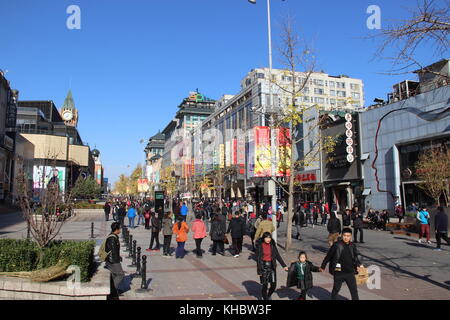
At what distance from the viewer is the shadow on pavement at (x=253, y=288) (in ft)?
27.2

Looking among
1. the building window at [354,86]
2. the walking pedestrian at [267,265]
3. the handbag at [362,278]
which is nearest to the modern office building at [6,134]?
the walking pedestrian at [267,265]

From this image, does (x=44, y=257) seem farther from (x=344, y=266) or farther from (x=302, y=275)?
(x=344, y=266)

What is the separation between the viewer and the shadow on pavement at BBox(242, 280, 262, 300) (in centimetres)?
828

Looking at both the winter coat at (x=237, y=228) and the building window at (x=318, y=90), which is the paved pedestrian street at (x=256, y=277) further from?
the building window at (x=318, y=90)

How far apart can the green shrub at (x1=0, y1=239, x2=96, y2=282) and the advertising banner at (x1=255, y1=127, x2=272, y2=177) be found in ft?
30.9

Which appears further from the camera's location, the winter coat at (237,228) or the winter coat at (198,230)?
the winter coat at (237,228)

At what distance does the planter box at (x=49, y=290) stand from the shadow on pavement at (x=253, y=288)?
3.21 metres

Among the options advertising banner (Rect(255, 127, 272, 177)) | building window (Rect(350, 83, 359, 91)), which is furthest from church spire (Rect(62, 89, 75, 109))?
advertising banner (Rect(255, 127, 272, 177))

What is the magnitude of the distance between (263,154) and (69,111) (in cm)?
13572

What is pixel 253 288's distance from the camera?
8.86 m

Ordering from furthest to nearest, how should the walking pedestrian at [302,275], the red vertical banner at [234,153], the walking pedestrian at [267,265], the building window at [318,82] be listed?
the building window at [318,82] → the red vertical banner at [234,153] → the walking pedestrian at [267,265] → the walking pedestrian at [302,275]

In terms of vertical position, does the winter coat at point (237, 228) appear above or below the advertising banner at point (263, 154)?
below
